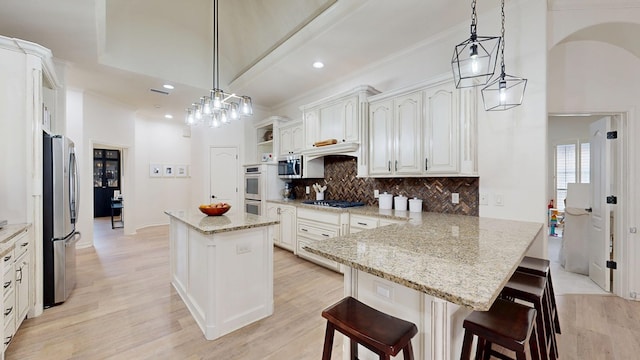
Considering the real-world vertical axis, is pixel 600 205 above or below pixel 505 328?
above

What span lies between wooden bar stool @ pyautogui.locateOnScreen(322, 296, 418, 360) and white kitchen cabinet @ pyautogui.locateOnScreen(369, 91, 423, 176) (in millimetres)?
2050

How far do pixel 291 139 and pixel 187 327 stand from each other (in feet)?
10.9

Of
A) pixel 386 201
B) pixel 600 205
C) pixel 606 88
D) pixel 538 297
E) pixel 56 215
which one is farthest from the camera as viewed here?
pixel 386 201

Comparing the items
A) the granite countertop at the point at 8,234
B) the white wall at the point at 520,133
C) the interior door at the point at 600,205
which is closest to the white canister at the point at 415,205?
the white wall at the point at 520,133

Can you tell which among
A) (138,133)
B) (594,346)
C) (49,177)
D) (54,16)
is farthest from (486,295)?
(138,133)

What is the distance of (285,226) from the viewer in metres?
4.46

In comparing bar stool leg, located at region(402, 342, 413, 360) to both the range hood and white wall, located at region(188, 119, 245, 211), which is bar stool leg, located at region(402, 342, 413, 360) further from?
white wall, located at region(188, 119, 245, 211)

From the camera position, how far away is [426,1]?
250cm

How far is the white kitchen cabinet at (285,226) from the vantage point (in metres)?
4.28

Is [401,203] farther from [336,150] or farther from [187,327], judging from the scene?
[187,327]

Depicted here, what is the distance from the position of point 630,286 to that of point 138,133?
29.9 ft

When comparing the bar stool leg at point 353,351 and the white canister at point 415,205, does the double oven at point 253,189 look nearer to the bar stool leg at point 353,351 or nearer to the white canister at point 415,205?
the white canister at point 415,205

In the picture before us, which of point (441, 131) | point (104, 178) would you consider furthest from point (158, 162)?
point (441, 131)

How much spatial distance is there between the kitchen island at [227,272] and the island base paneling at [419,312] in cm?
107
